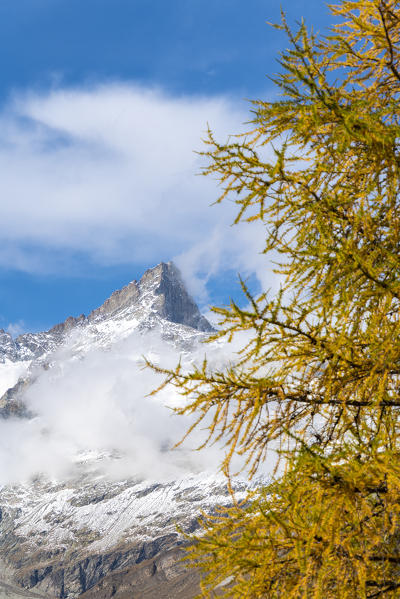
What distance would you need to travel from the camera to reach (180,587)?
510ft

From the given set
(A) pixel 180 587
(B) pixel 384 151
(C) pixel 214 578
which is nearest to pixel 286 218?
(B) pixel 384 151

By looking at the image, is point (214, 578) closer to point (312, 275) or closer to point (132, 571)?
point (312, 275)

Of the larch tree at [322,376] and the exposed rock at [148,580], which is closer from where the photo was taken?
the larch tree at [322,376]

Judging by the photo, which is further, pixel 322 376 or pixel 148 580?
pixel 148 580

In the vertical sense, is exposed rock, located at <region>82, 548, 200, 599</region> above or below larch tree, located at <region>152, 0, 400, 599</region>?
below

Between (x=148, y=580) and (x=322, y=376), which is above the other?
(x=322, y=376)

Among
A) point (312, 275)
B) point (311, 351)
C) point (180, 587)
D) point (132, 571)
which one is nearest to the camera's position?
point (311, 351)

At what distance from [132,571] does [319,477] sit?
21963 cm

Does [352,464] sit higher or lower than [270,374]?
lower

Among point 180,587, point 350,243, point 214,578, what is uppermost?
point 350,243

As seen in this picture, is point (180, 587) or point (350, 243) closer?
point (350, 243)

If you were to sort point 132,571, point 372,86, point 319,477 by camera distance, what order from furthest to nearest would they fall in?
point 132,571, point 372,86, point 319,477

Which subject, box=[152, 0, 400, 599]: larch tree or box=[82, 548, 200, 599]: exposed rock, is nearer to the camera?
box=[152, 0, 400, 599]: larch tree

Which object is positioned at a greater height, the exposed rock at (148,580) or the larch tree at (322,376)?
the larch tree at (322,376)
